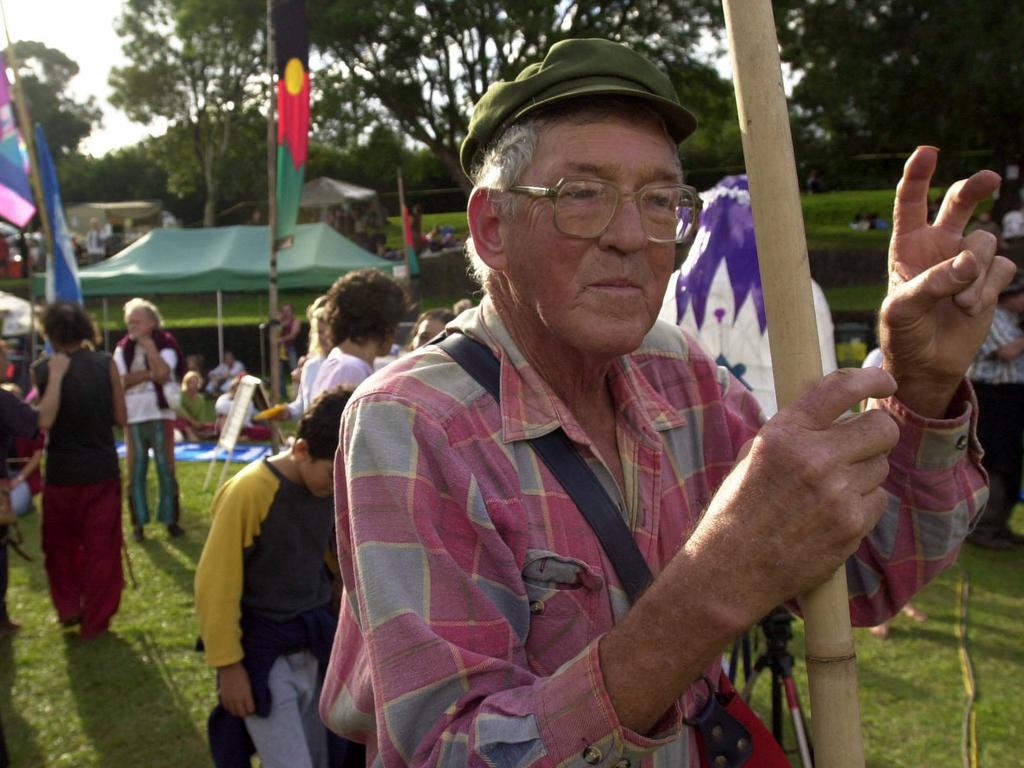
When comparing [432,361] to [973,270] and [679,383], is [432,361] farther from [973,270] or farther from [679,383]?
[973,270]

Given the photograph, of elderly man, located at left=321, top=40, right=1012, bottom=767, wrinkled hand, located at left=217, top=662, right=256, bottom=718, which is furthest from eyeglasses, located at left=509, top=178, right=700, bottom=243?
wrinkled hand, located at left=217, top=662, right=256, bottom=718

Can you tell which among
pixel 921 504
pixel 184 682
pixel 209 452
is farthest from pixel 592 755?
pixel 209 452

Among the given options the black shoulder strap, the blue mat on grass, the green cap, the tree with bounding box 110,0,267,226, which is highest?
the tree with bounding box 110,0,267,226

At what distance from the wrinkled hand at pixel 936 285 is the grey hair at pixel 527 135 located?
0.35 m

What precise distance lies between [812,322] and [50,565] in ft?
19.3

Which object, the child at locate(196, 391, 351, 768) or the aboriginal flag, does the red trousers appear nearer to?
the aboriginal flag

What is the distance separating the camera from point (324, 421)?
10.4 feet

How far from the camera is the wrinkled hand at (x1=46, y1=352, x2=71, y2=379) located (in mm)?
5797

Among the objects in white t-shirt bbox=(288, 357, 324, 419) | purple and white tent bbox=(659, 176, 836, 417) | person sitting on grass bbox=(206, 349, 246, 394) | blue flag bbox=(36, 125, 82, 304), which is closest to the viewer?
purple and white tent bbox=(659, 176, 836, 417)

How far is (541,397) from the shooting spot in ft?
4.70

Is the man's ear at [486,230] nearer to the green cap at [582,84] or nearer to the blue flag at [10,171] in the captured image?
the green cap at [582,84]

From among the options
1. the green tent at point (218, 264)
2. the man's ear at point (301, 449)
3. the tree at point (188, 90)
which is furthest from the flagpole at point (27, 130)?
the tree at point (188, 90)

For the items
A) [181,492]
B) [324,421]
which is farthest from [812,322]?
[181,492]

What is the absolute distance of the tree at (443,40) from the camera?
26.4 metres
